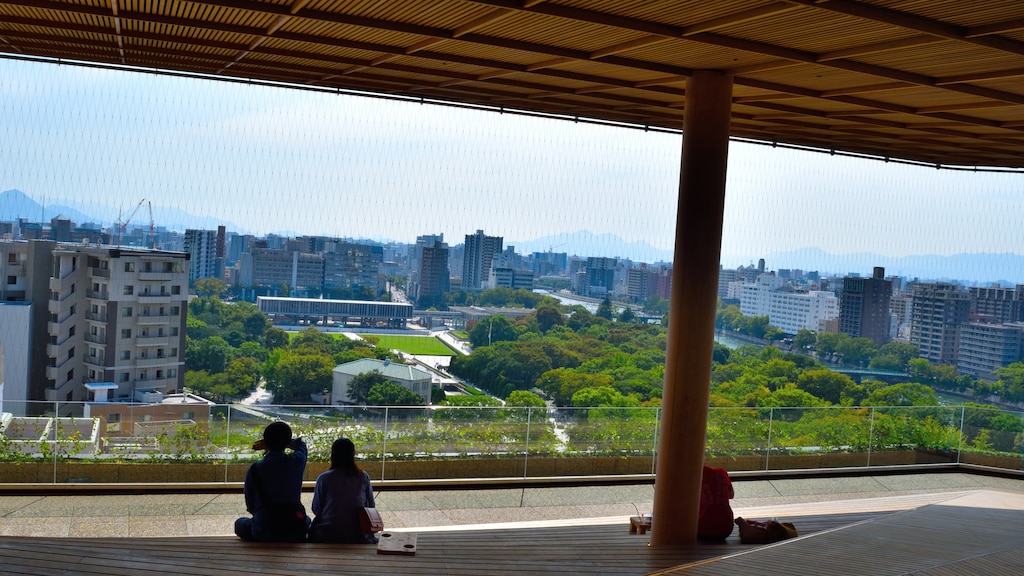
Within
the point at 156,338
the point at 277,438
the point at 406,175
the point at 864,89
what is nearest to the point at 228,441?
the point at 277,438

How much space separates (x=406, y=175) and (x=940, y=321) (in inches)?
1291

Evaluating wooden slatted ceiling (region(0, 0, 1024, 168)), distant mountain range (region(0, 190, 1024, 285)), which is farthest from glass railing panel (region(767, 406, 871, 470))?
distant mountain range (region(0, 190, 1024, 285))

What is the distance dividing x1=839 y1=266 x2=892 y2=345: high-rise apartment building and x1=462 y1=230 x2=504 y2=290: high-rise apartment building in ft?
66.1

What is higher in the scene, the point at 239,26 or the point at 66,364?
the point at 239,26

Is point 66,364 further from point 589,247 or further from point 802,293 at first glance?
point 802,293

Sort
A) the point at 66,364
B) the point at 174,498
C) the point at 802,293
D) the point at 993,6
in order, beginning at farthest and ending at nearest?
the point at 802,293 → the point at 66,364 → the point at 174,498 → the point at 993,6

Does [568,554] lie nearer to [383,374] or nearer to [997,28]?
[997,28]

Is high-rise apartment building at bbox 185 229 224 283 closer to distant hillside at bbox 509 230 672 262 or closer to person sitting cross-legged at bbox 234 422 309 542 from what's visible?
distant hillside at bbox 509 230 672 262

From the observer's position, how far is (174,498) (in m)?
7.88

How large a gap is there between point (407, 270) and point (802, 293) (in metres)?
24.7

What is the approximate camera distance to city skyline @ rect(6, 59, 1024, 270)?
47031 millimetres

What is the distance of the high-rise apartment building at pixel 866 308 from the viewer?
4591cm

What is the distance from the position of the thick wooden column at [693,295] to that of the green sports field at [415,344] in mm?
30105

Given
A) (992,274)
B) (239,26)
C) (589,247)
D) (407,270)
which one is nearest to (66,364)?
(407,270)
